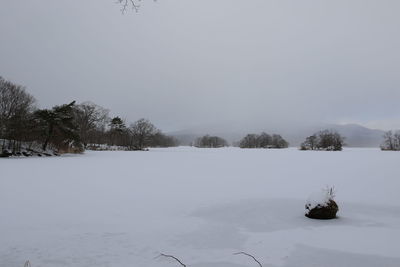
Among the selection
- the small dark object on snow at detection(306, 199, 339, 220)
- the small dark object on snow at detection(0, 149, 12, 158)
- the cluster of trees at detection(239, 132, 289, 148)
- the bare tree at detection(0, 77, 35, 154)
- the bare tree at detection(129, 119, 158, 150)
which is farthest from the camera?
the cluster of trees at detection(239, 132, 289, 148)

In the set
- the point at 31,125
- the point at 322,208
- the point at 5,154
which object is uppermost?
the point at 31,125

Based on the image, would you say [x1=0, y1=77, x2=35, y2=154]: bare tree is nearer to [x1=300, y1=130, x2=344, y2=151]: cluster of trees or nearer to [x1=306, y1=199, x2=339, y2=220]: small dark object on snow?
[x1=306, y1=199, x2=339, y2=220]: small dark object on snow

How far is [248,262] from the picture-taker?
3787 mm

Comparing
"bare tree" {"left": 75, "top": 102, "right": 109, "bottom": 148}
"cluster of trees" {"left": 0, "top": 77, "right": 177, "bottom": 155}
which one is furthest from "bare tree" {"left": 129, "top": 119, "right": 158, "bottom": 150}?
"cluster of trees" {"left": 0, "top": 77, "right": 177, "bottom": 155}

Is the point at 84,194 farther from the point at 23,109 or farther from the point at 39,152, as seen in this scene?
the point at 23,109

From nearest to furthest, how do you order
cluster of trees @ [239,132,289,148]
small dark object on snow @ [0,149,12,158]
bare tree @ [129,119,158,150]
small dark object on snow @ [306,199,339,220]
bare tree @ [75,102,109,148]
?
small dark object on snow @ [306,199,339,220] → small dark object on snow @ [0,149,12,158] → bare tree @ [75,102,109,148] → bare tree @ [129,119,158,150] → cluster of trees @ [239,132,289,148]

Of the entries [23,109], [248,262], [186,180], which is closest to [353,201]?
[248,262]

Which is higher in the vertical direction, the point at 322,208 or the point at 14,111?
the point at 14,111

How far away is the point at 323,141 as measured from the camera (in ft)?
214

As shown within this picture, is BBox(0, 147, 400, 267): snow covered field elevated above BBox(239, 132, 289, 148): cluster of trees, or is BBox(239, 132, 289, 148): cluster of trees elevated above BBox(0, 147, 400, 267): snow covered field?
BBox(239, 132, 289, 148): cluster of trees

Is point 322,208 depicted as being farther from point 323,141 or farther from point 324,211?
point 323,141

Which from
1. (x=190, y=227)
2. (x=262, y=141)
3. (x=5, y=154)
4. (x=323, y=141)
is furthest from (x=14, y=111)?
(x=262, y=141)

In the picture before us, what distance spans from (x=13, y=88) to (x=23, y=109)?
507 centimetres

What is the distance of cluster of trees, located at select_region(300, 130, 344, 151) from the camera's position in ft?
200
